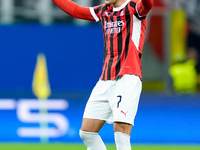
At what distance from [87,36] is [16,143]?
2332 millimetres

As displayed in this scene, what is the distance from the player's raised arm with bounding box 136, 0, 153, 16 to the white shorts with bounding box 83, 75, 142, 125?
604 millimetres

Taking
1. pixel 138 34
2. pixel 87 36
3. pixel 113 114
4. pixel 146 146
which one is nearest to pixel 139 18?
pixel 138 34

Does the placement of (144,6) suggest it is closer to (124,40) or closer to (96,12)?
(124,40)

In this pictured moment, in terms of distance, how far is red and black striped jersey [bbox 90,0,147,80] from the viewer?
570 centimetres

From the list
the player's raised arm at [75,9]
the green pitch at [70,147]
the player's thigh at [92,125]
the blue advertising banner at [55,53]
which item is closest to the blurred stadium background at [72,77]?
the blue advertising banner at [55,53]

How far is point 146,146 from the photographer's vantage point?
9641 mm

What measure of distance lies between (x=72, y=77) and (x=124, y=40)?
207 inches

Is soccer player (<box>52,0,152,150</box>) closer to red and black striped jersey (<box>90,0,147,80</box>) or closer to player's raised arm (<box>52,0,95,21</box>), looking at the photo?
red and black striped jersey (<box>90,0,147,80</box>)

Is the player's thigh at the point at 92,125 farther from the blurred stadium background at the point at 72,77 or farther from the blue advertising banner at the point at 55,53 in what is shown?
the blue advertising banner at the point at 55,53

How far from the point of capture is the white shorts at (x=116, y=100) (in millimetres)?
5613

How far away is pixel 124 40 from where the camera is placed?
5.73 meters

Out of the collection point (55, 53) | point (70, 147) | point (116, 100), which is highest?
point (55, 53)

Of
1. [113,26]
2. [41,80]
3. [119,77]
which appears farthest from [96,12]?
[41,80]

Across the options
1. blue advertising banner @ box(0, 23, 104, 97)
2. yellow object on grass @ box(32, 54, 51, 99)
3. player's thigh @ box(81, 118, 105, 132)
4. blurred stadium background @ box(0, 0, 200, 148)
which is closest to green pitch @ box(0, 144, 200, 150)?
blurred stadium background @ box(0, 0, 200, 148)
